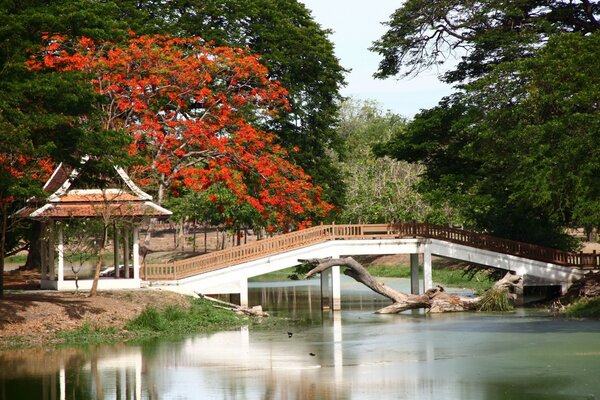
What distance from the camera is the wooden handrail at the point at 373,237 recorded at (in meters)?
38.3

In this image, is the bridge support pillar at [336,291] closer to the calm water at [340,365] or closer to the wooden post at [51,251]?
the calm water at [340,365]

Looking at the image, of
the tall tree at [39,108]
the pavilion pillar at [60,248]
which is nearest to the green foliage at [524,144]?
the tall tree at [39,108]

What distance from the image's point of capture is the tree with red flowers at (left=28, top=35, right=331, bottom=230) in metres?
37.0

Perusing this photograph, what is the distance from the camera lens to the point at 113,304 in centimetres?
3097

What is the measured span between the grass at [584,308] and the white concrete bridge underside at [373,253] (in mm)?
4097

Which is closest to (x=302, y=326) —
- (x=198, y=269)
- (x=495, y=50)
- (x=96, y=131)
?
(x=198, y=269)

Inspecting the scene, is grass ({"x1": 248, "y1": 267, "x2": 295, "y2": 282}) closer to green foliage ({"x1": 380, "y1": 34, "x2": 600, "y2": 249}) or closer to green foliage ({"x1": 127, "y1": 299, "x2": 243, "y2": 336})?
green foliage ({"x1": 380, "y1": 34, "x2": 600, "y2": 249})

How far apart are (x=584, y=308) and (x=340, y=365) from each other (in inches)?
557

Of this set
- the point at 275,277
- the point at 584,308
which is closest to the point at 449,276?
the point at 275,277

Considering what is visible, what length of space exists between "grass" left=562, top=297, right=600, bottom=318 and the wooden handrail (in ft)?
14.9

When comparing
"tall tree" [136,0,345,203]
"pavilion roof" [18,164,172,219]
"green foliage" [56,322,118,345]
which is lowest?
"green foliage" [56,322,118,345]

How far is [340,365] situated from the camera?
23.2 meters

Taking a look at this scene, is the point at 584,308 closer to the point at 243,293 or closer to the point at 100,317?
the point at 243,293

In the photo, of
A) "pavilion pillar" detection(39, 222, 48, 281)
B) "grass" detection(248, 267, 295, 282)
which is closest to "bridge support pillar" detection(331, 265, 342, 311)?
"pavilion pillar" detection(39, 222, 48, 281)
